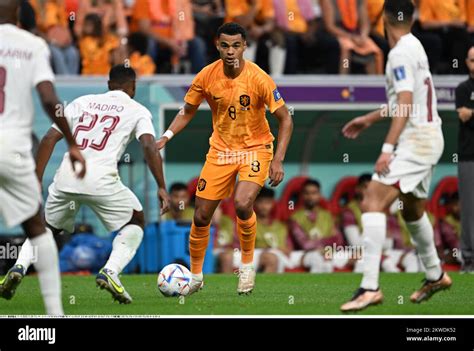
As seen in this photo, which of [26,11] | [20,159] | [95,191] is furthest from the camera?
[26,11]

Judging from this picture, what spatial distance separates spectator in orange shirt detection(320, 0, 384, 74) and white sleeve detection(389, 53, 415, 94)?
8532mm

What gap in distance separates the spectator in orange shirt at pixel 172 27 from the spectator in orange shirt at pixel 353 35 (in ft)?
6.36

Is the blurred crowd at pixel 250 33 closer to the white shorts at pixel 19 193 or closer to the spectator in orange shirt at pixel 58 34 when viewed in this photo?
the spectator in orange shirt at pixel 58 34

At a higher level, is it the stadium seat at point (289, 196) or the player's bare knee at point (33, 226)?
the player's bare knee at point (33, 226)

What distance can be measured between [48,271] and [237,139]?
3.68 meters

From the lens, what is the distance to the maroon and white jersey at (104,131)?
11000mm

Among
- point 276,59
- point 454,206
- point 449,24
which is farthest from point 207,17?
point 454,206

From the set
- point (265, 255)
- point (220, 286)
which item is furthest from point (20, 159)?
point (265, 255)

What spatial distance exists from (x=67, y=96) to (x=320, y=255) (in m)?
3.99

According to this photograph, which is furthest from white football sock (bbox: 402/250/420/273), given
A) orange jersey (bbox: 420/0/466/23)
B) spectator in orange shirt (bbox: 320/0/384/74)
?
orange jersey (bbox: 420/0/466/23)

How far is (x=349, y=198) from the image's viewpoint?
17.9 m

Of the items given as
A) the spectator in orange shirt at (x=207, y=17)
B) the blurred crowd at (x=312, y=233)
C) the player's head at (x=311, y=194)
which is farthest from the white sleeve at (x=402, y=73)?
the spectator in orange shirt at (x=207, y=17)

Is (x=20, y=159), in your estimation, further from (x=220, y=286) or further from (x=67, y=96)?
(x=67, y=96)

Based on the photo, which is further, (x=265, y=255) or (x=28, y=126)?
(x=265, y=255)
